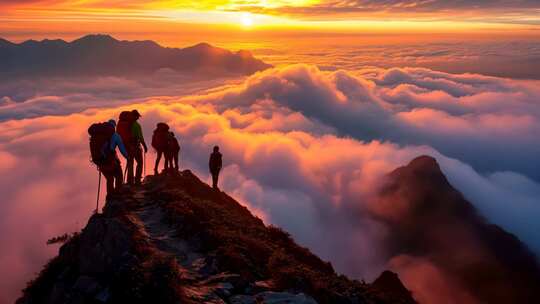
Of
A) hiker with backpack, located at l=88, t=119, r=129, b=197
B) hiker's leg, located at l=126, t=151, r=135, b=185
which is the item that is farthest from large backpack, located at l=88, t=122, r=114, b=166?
hiker's leg, located at l=126, t=151, r=135, b=185

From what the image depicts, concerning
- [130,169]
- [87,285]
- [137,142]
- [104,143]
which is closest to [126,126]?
[137,142]

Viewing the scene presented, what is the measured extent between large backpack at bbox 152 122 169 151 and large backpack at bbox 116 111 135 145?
2.98 meters

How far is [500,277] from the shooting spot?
73312 mm

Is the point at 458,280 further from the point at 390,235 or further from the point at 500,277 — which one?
the point at 390,235

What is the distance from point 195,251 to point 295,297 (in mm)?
3314

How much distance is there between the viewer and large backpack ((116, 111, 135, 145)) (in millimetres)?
16516

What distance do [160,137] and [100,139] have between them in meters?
6.60

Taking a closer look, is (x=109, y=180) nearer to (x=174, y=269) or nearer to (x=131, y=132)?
(x=131, y=132)

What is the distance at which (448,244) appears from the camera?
279ft

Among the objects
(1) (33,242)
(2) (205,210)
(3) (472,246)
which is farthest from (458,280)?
(1) (33,242)

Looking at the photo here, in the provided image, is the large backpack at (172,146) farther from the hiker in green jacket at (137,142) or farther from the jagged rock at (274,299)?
the jagged rock at (274,299)

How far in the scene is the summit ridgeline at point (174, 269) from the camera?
8883mm

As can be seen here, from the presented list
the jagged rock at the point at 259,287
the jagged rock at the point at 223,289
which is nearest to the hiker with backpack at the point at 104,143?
the jagged rock at the point at 223,289

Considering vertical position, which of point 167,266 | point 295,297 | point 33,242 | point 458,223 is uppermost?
point 167,266
